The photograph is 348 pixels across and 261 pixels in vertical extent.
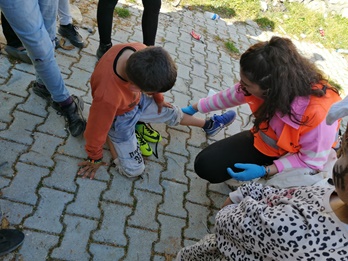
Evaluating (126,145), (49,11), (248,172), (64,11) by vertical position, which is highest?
(49,11)

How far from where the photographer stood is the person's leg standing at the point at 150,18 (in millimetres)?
2807

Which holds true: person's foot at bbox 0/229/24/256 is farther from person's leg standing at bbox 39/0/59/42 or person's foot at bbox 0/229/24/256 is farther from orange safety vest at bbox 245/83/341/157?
orange safety vest at bbox 245/83/341/157

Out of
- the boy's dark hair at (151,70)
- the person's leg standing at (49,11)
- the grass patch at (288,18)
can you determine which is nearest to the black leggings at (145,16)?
the person's leg standing at (49,11)

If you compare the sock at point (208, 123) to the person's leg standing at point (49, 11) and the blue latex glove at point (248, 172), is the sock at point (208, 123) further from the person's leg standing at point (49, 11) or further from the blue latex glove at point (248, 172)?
the person's leg standing at point (49, 11)

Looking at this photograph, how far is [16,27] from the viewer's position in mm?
1843

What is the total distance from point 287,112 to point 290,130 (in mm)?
140

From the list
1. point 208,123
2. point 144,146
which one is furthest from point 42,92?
point 208,123

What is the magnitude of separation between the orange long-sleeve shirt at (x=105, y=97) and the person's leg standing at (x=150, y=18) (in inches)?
33.4

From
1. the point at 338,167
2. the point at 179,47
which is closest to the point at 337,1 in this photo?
the point at 179,47

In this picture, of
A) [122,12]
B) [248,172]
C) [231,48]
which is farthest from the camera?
[231,48]

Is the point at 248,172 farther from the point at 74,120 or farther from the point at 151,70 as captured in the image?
the point at 74,120

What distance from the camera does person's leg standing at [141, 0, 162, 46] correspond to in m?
2.81

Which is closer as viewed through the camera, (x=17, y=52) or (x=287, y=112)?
(x=287, y=112)

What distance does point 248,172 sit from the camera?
6.90 feet
